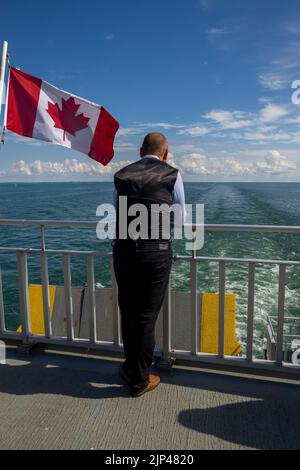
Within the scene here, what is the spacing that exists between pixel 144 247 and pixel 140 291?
1.02 feet

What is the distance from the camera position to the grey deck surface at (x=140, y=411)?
2123 millimetres

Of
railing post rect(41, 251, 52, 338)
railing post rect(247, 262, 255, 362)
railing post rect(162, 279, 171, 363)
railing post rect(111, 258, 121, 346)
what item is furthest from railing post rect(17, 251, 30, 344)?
railing post rect(247, 262, 255, 362)

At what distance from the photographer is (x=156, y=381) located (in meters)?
2.69

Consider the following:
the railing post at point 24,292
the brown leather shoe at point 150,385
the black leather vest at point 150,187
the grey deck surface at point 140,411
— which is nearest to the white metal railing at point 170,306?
the railing post at point 24,292

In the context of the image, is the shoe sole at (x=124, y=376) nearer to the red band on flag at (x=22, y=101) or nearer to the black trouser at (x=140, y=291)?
the black trouser at (x=140, y=291)

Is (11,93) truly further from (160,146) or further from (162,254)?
(162,254)

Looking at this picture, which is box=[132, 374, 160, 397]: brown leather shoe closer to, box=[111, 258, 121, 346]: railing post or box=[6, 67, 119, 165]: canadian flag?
box=[111, 258, 121, 346]: railing post

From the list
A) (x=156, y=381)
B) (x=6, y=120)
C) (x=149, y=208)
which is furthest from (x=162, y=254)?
(x=6, y=120)

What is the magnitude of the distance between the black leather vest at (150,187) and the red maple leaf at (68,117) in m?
1.08

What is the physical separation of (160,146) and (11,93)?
4.98ft

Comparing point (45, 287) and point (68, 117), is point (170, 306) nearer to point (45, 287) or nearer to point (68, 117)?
point (45, 287)

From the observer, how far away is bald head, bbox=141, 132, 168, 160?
7.84 feet

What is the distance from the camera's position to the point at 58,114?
10.1ft

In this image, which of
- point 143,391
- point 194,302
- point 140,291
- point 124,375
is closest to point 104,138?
point 140,291
